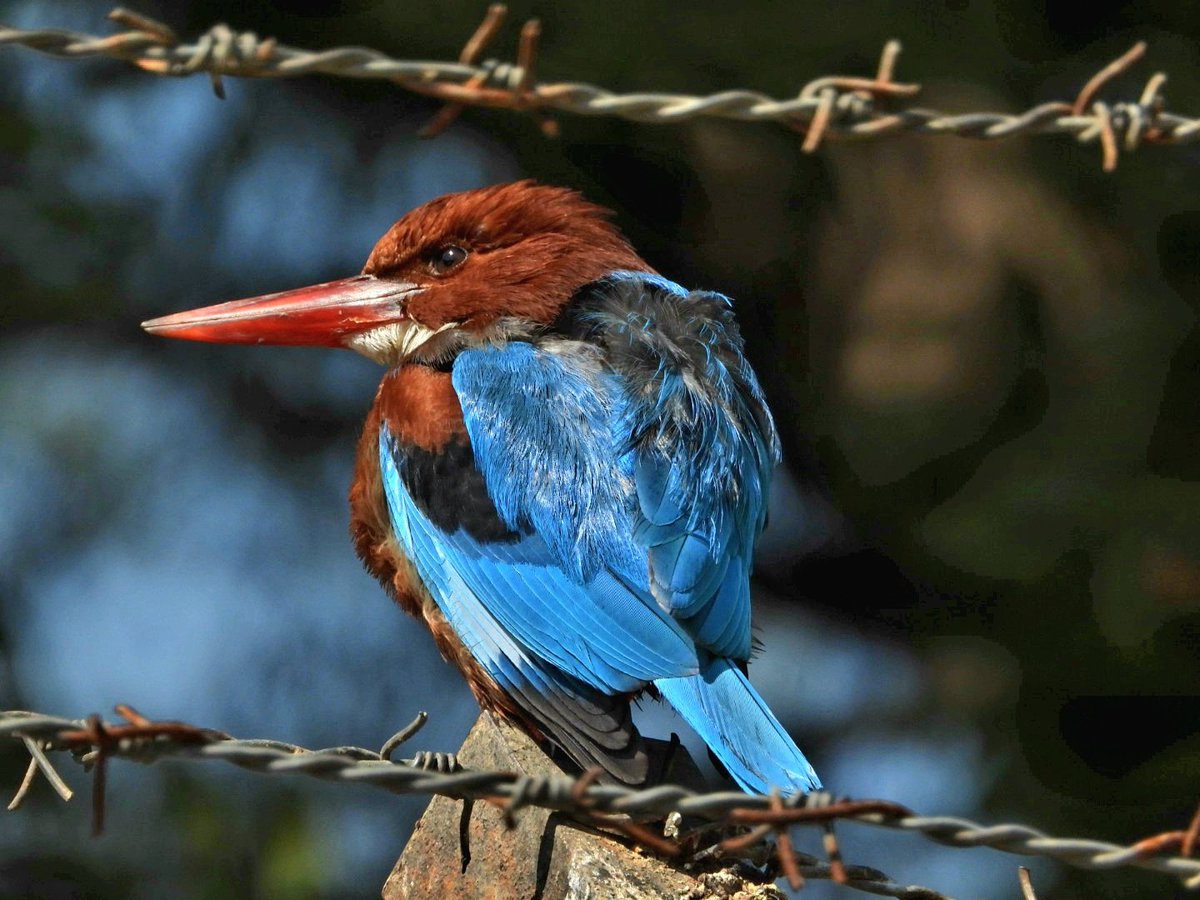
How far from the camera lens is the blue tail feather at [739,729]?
2.32 meters

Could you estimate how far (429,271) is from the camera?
10.6 feet

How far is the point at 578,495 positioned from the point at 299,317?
92 centimetres

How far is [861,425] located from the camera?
4.30 m

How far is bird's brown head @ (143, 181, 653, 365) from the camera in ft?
10.4

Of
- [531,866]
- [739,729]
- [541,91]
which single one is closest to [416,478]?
[739,729]

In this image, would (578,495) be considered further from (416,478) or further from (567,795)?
(567,795)

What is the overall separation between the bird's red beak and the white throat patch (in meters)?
0.01

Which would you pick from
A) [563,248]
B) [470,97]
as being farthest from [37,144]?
[470,97]

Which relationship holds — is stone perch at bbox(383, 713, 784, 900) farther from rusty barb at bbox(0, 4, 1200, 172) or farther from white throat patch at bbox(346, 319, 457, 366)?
white throat patch at bbox(346, 319, 457, 366)

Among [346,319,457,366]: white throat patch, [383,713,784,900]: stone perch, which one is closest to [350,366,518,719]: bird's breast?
[346,319,457,366]: white throat patch

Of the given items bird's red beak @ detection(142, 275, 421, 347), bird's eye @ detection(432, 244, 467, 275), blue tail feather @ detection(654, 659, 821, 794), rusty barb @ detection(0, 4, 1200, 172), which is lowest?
blue tail feather @ detection(654, 659, 821, 794)

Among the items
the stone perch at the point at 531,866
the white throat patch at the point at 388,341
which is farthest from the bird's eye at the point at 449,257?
the stone perch at the point at 531,866

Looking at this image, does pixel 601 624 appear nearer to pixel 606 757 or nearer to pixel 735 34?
pixel 606 757

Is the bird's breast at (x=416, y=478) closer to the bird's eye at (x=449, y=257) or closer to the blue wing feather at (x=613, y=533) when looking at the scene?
the blue wing feather at (x=613, y=533)
